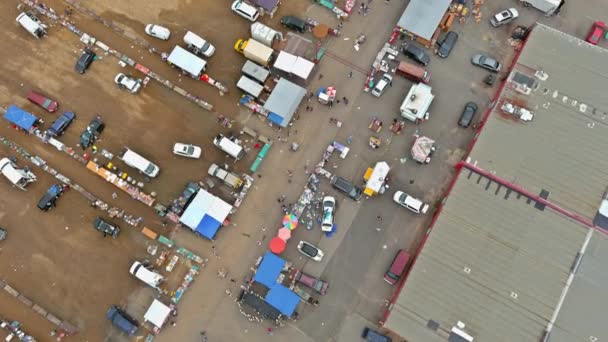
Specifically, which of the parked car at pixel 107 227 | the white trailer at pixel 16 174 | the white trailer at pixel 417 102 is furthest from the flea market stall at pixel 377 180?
the white trailer at pixel 16 174

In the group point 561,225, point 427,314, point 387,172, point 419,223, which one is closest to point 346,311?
point 427,314

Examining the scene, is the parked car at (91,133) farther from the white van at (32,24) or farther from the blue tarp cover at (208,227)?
the blue tarp cover at (208,227)

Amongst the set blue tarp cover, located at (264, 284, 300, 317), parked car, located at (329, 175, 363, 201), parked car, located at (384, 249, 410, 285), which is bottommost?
blue tarp cover, located at (264, 284, 300, 317)

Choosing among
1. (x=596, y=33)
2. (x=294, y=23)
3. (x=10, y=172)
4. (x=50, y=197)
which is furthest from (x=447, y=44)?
(x=10, y=172)

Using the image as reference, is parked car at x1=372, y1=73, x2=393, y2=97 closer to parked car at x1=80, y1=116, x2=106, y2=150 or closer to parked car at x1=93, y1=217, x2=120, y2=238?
parked car at x1=80, y1=116, x2=106, y2=150

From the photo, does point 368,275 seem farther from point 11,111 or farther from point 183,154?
point 11,111

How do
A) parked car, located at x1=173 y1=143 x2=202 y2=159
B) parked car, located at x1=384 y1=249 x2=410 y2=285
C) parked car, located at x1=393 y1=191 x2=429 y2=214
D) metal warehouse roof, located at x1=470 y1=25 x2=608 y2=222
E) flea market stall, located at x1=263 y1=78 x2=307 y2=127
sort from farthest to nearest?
flea market stall, located at x1=263 y1=78 x2=307 y2=127
parked car, located at x1=173 y1=143 x2=202 y2=159
parked car, located at x1=393 y1=191 x2=429 y2=214
parked car, located at x1=384 y1=249 x2=410 y2=285
metal warehouse roof, located at x1=470 y1=25 x2=608 y2=222

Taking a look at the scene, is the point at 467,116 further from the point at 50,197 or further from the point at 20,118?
the point at 20,118

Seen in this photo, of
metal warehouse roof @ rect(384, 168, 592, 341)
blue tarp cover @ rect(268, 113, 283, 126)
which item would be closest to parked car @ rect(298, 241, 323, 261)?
metal warehouse roof @ rect(384, 168, 592, 341)

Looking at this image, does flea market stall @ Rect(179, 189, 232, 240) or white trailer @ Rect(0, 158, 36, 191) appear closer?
flea market stall @ Rect(179, 189, 232, 240)
